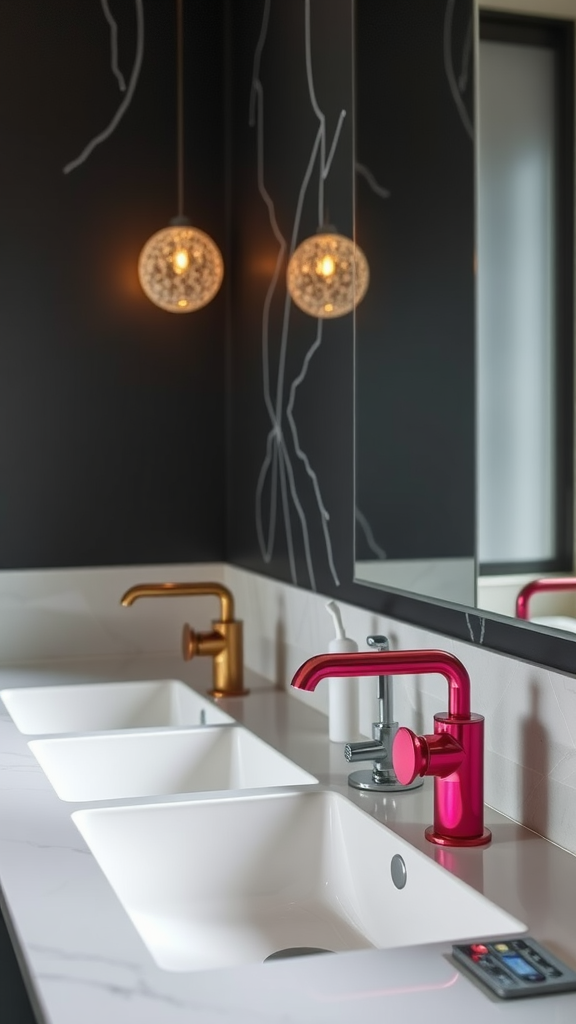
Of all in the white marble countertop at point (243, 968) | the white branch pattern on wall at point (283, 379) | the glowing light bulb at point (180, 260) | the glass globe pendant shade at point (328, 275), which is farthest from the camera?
the glowing light bulb at point (180, 260)

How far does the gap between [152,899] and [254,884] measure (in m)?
0.14

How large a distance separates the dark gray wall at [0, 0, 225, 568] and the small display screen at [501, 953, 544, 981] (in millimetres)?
1785

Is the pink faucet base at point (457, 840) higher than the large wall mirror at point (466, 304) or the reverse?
the reverse

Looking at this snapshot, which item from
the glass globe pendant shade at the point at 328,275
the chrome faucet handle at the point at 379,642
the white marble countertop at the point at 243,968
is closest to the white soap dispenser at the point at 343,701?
the chrome faucet handle at the point at 379,642

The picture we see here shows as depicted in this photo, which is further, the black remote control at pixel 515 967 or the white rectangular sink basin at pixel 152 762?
the white rectangular sink basin at pixel 152 762

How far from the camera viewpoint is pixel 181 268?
243 centimetres

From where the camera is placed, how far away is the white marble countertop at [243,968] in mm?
873

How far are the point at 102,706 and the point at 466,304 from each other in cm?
116

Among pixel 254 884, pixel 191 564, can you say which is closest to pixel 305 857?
pixel 254 884

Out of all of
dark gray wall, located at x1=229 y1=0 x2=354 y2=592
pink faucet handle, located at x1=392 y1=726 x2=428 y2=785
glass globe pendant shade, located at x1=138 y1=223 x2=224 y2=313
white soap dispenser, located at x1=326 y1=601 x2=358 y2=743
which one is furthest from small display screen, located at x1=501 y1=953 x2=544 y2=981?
glass globe pendant shade, located at x1=138 y1=223 x2=224 y2=313

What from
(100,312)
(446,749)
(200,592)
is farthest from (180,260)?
(446,749)

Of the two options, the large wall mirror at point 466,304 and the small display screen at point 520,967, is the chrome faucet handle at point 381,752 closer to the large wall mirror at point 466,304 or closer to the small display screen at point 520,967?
the large wall mirror at point 466,304

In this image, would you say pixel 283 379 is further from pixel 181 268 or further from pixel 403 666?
pixel 403 666

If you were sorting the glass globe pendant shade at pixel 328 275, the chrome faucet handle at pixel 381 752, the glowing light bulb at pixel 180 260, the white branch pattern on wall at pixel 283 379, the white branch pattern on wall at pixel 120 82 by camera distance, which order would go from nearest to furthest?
the chrome faucet handle at pixel 381 752, the glass globe pendant shade at pixel 328 275, the white branch pattern on wall at pixel 283 379, the glowing light bulb at pixel 180 260, the white branch pattern on wall at pixel 120 82
